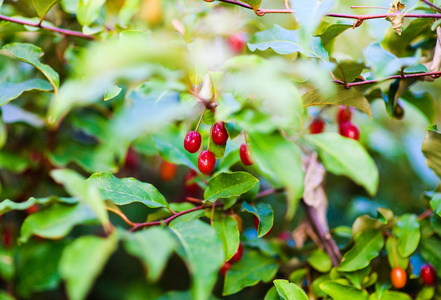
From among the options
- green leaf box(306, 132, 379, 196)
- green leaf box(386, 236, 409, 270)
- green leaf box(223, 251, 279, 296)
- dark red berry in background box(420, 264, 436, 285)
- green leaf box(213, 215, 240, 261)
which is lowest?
green leaf box(223, 251, 279, 296)

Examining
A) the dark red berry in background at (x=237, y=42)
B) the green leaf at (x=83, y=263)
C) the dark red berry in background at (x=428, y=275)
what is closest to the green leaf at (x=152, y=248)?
the green leaf at (x=83, y=263)

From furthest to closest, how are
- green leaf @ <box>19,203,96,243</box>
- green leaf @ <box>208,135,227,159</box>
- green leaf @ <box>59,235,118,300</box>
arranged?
green leaf @ <box>208,135,227,159</box>, green leaf @ <box>19,203,96,243</box>, green leaf @ <box>59,235,118,300</box>

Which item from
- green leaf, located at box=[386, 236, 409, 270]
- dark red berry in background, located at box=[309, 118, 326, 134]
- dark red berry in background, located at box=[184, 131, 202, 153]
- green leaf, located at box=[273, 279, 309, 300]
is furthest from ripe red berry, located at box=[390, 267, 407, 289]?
dark red berry in background, located at box=[184, 131, 202, 153]

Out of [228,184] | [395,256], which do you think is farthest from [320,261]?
[228,184]

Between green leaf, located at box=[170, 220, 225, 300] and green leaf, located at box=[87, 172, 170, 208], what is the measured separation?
16 centimetres

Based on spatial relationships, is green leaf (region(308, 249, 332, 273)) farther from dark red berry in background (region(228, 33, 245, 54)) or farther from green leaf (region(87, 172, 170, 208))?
dark red berry in background (region(228, 33, 245, 54))

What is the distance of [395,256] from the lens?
0.94m

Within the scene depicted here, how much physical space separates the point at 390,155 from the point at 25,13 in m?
1.79

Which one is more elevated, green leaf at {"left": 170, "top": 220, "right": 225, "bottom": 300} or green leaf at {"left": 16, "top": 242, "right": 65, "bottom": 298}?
green leaf at {"left": 170, "top": 220, "right": 225, "bottom": 300}

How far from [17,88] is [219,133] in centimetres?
62

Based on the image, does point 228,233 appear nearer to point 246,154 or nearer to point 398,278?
point 246,154

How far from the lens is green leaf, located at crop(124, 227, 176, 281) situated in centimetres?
46

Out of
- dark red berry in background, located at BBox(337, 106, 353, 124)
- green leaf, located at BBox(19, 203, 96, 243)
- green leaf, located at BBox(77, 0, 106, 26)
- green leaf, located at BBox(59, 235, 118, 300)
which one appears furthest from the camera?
dark red berry in background, located at BBox(337, 106, 353, 124)

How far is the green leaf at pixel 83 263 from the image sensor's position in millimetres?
438
